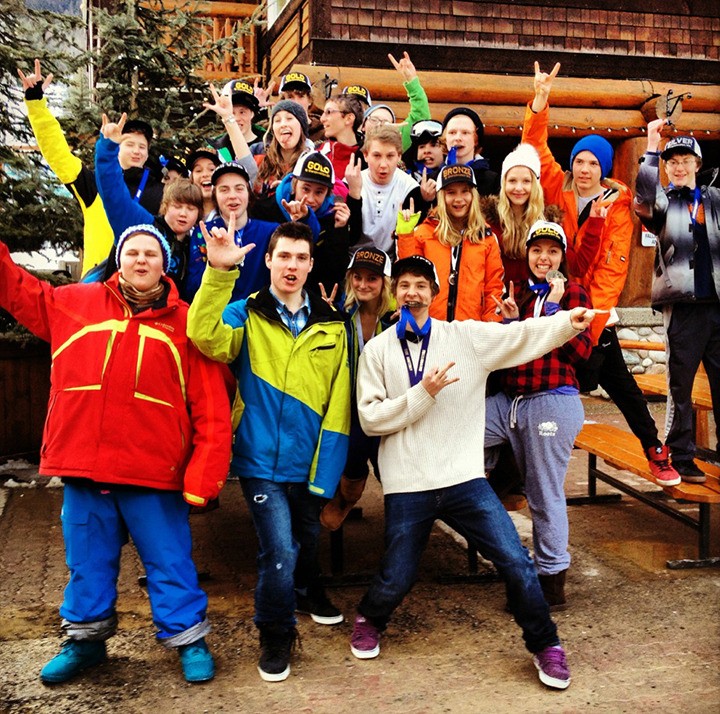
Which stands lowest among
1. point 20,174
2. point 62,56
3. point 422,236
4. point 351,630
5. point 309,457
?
point 351,630

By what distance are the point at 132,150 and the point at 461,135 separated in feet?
7.34

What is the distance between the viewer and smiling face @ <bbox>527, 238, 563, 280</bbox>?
15.1 ft

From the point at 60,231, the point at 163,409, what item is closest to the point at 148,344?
the point at 163,409

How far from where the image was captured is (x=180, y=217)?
15.3 feet

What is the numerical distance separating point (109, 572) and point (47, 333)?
3.85 feet

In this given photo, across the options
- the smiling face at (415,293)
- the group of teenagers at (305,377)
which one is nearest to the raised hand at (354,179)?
the group of teenagers at (305,377)

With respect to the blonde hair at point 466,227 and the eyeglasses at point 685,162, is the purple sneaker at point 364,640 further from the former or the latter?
the eyeglasses at point 685,162

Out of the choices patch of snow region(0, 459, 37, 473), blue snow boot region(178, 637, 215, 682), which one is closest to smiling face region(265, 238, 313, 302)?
blue snow boot region(178, 637, 215, 682)

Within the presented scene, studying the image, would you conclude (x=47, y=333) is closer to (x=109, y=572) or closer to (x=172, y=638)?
(x=109, y=572)

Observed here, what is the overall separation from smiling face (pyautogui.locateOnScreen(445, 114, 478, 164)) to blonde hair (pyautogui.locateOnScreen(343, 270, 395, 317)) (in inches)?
56.9

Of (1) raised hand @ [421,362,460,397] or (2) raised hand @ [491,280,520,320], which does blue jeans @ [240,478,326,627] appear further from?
(2) raised hand @ [491,280,520,320]

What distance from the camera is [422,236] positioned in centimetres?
490

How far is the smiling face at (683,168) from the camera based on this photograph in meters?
5.45

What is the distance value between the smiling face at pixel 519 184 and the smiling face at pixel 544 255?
0.49 m
